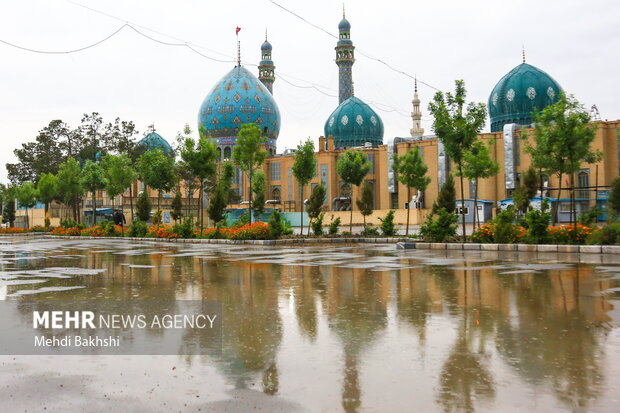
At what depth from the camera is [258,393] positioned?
12.5 ft

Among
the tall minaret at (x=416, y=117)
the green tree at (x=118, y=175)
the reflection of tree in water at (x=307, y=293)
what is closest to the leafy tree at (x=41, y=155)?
the green tree at (x=118, y=175)

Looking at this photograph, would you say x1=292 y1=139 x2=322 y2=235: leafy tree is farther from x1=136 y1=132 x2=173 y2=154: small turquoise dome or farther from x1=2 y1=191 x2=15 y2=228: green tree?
x1=2 y1=191 x2=15 y2=228: green tree

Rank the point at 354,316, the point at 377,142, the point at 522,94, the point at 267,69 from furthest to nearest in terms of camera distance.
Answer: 1. the point at 267,69
2. the point at 377,142
3. the point at 522,94
4. the point at 354,316

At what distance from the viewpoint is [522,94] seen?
4928 cm

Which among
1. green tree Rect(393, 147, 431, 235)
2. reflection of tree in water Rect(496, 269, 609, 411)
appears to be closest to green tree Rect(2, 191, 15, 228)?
green tree Rect(393, 147, 431, 235)

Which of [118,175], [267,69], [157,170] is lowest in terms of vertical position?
[118,175]

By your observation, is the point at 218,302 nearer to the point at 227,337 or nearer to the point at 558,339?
the point at 227,337

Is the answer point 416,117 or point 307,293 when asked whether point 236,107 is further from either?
point 307,293

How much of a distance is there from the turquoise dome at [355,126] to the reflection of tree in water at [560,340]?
5252 cm

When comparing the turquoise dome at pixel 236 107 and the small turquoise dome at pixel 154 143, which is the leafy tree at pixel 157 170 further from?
the turquoise dome at pixel 236 107

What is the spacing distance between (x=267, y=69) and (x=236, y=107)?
16.7 m

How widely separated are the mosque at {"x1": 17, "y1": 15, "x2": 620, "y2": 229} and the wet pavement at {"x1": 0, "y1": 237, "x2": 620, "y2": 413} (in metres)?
24.7

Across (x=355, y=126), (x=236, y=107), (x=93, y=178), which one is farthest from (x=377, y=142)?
(x=93, y=178)

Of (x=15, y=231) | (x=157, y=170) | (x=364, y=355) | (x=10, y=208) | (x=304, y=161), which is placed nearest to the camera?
(x=364, y=355)
